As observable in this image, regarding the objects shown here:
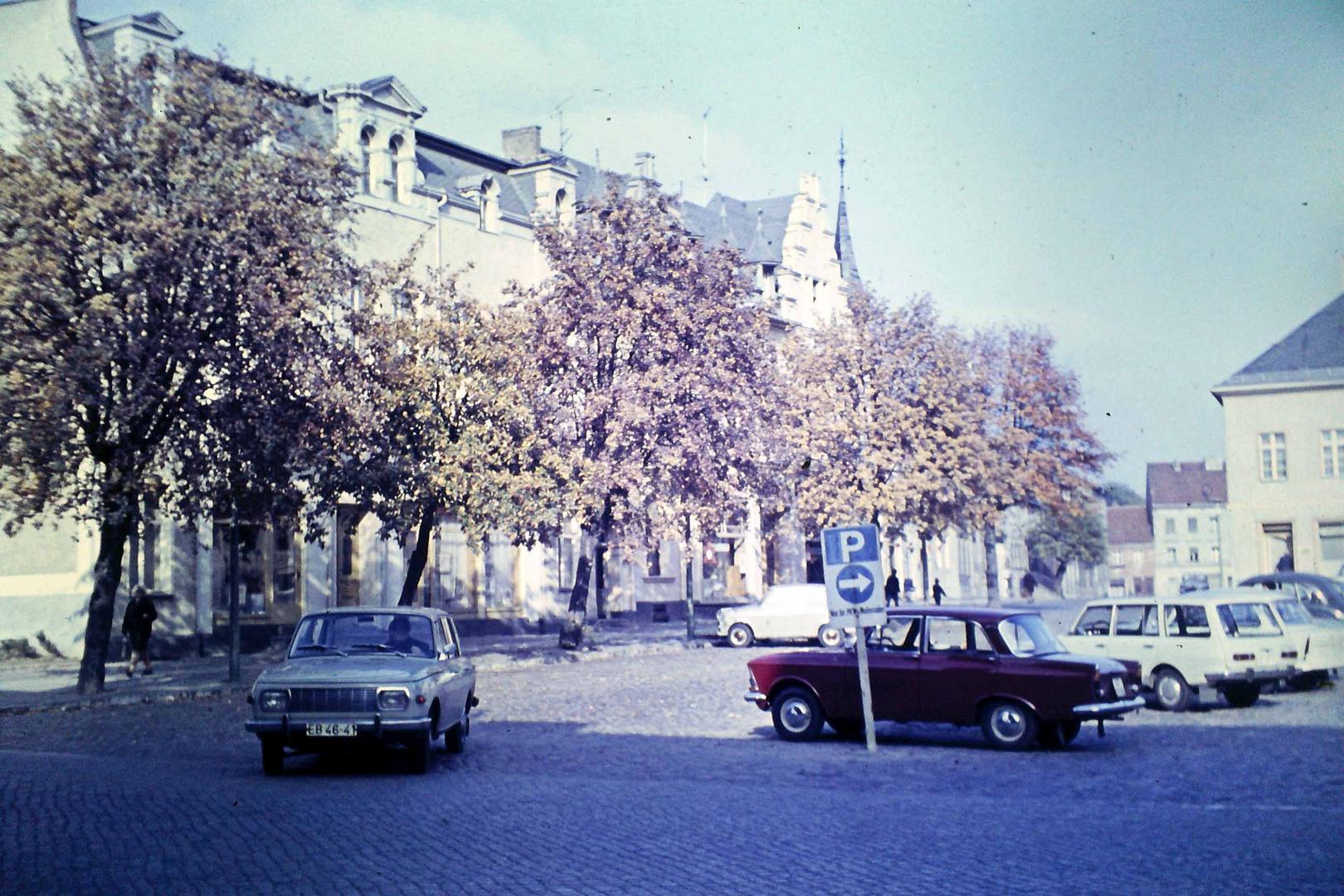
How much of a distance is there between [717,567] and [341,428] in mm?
34789

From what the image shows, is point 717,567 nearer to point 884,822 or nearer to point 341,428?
point 341,428

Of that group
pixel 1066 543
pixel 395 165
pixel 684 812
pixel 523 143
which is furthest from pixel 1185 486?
pixel 684 812

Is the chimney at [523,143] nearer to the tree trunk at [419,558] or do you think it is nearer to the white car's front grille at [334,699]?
the tree trunk at [419,558]

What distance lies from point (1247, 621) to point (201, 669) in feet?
70.0

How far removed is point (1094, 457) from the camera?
69.9 meters

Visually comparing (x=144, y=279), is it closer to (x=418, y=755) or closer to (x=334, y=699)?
(x=334, y=699)

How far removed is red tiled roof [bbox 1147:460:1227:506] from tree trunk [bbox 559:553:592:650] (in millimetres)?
96682

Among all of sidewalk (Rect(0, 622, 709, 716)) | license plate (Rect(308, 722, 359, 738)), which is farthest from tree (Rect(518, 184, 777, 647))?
license plate (Rect(308, 722, 359, 738))

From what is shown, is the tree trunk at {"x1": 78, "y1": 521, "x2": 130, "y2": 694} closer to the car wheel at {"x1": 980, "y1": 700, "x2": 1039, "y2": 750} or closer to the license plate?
the license plate

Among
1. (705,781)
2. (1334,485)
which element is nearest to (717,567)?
(1334,485)

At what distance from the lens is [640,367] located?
36.8m

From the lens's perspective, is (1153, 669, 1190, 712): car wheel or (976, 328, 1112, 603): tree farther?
(976, 328, 1112, 603): tree

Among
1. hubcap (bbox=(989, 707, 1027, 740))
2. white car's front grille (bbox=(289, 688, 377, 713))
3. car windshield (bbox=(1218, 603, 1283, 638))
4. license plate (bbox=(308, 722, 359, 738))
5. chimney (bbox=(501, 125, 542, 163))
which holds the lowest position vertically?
hubcap (bbox=(989, 707, 1027, 740))

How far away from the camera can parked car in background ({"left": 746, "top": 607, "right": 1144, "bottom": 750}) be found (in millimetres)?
16547
